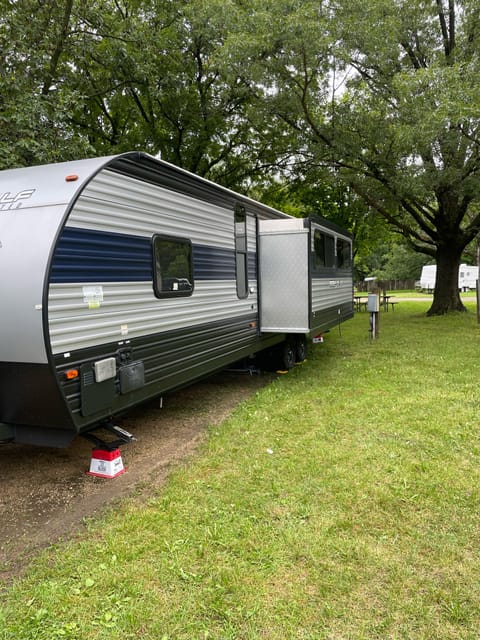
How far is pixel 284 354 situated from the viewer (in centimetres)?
831

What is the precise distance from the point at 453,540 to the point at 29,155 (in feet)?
23.9

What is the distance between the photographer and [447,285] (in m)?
16.6

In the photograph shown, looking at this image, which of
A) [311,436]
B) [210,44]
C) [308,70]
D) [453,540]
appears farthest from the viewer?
[210,44]

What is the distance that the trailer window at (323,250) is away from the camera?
7.60m

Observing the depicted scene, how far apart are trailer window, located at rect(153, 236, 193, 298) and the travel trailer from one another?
0.02 meters

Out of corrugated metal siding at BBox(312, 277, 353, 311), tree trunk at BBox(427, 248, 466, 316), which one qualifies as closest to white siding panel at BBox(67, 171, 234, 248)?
corrugated metal siding at BBox(312, 277, 353, 311)

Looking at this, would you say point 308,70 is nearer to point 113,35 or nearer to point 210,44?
point 210,44

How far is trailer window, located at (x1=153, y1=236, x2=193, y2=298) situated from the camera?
4.42 m

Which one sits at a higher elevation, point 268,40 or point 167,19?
point 167,19

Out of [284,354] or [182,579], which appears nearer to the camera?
[182,579]

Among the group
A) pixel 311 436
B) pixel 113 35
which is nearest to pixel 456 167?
pixel 113 35

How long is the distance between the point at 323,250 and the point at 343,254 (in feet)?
6.75

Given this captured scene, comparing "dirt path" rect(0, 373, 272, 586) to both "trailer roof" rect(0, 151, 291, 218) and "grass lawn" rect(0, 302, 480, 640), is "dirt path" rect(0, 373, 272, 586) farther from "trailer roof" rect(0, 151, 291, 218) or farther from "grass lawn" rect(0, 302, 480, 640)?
"trailer roof" rect(0, 151, 291, 218)

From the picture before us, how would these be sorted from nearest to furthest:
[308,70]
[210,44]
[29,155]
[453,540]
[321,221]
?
1. [453,540]
2. [29,155]
3. [321,221]
4. [308,70]
5. [210,44]
